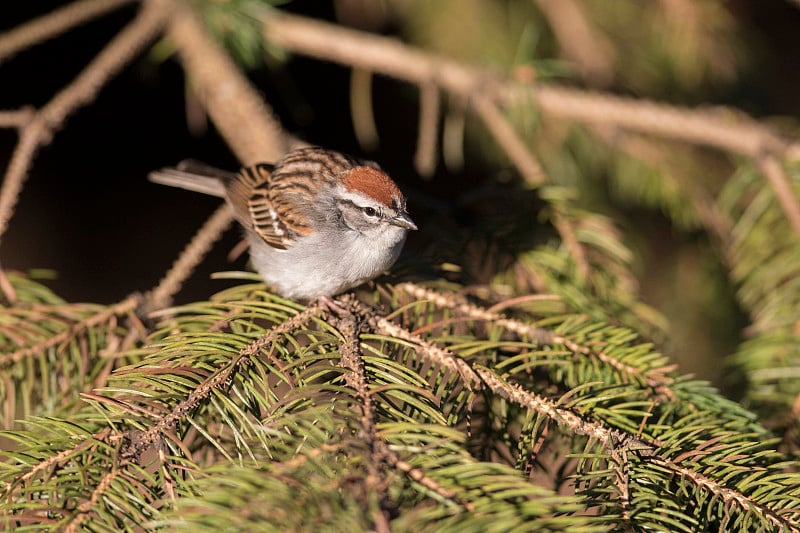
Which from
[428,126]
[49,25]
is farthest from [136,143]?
[428,126]

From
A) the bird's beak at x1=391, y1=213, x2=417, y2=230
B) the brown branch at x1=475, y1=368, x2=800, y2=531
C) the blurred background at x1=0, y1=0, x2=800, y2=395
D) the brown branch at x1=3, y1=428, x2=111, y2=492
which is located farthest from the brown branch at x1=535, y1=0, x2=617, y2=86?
the brown branch at x1=3, y1=428, x2=111, y2=492

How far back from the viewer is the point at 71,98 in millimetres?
1916

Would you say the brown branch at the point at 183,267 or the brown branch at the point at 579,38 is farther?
the brown branch at the point at 579,38

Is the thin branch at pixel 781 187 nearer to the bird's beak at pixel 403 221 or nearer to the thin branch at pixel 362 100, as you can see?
the bird's beak at pixel 403 221

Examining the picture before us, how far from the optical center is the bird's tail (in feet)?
8.00

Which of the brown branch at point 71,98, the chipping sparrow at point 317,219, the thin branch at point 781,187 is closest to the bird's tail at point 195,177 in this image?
the chipping sparrow at point 317,219

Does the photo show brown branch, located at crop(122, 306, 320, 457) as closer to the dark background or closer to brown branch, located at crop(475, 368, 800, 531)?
brown branch, located at crop(475, 368, 800, 531)

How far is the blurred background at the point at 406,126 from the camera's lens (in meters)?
2.50

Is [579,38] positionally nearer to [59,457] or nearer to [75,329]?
[75,329]

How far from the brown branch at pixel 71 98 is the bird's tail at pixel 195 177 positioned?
1.55ft

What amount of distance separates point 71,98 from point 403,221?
99cm

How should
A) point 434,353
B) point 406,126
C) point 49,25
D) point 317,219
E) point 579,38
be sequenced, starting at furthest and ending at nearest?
point 406,126
point 579,38
point 317,219
point 49,25
point 434,353

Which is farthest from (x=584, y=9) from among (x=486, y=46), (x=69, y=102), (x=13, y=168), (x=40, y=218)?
(x=40, y=218)

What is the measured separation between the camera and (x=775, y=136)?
6.54 feet
